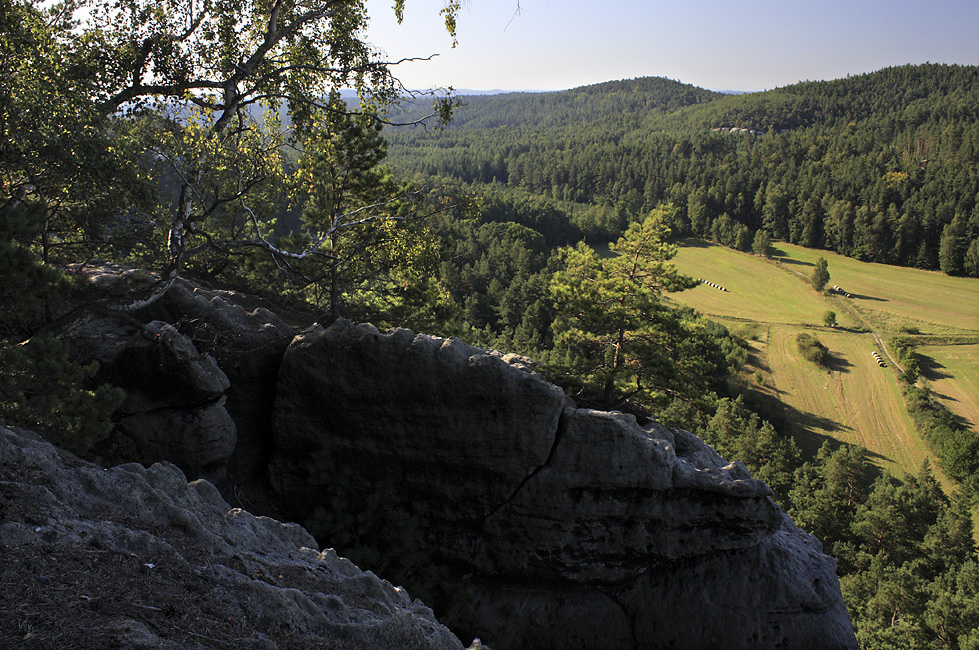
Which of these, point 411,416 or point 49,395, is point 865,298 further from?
point 49,395

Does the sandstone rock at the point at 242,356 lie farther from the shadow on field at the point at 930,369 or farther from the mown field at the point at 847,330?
the shadow on field at the point at 930,369

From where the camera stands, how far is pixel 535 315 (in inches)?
2771

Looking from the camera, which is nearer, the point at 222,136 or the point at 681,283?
the point at 222,136

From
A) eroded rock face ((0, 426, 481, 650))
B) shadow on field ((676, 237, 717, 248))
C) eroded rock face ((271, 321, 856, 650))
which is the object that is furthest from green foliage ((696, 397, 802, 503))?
shadow on field ((676, 237, 717, 248))

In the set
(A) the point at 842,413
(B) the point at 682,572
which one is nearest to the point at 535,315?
(A) the point at 842,413

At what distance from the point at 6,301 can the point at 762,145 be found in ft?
675

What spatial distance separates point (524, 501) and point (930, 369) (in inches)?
3062

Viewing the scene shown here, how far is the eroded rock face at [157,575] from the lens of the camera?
4.11m

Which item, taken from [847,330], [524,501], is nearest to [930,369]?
[847,330]

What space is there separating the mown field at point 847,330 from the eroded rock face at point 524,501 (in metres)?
49.2

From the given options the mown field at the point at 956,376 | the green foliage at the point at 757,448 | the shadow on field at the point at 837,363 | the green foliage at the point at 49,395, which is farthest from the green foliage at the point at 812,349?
the green foliage at the point at 49,395

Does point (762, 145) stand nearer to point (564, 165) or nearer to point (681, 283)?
point (564, 165)

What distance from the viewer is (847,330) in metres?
78.9

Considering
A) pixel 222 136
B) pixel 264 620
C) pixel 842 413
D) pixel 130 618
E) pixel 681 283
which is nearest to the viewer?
pixel 130 618
